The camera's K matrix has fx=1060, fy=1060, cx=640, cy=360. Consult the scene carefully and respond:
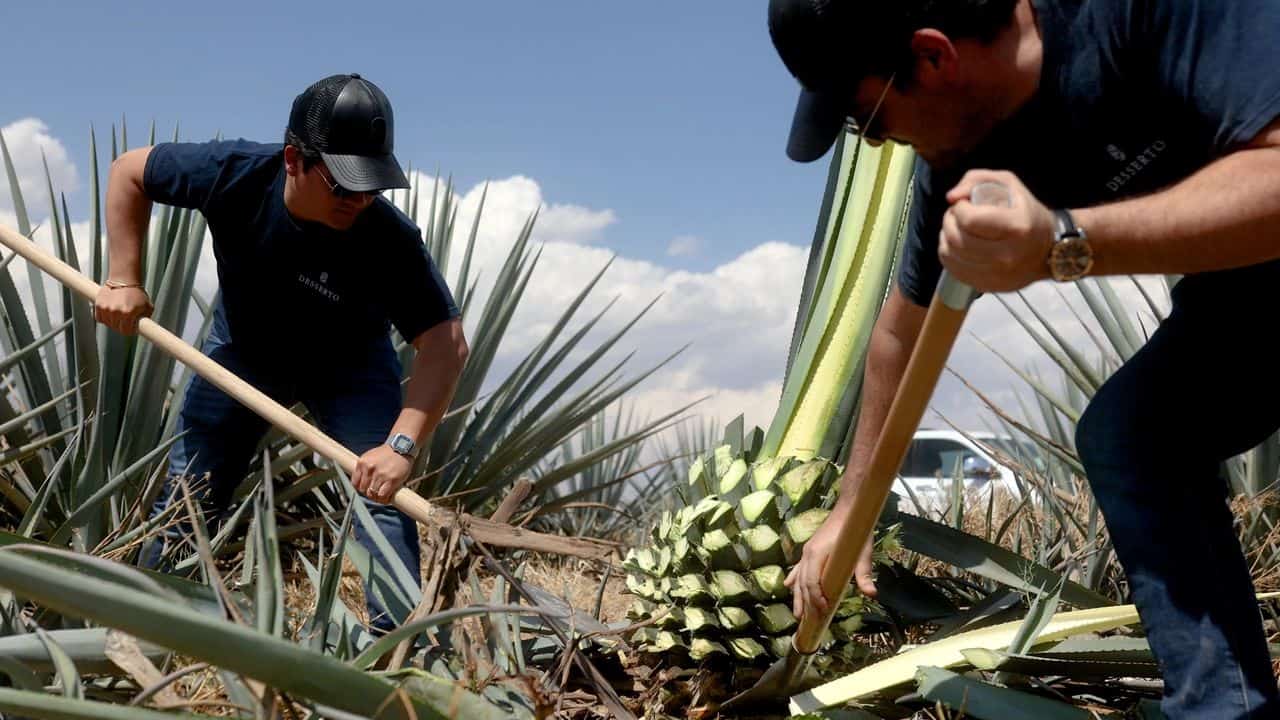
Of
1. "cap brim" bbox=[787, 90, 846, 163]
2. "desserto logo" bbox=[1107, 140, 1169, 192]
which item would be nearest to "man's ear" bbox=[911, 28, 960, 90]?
"cap brim" bbox=[787, 90, 846, 163]

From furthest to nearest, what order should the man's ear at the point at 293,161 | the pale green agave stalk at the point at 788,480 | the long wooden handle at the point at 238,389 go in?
1. the man's ear at the point at 293,161
2. the long wooden handle at the point at 238,389
3. the pale green agave stalk at the point at 788,480

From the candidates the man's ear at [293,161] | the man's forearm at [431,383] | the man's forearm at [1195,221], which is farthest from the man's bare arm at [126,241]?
the man's forearm at [1195,221]

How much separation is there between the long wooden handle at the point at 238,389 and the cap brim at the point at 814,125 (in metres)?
1.12

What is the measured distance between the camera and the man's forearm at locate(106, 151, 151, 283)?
2.69m

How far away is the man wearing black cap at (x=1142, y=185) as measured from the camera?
103 cm

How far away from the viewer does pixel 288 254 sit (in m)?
2.58

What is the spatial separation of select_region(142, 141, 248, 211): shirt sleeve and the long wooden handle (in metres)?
0.32

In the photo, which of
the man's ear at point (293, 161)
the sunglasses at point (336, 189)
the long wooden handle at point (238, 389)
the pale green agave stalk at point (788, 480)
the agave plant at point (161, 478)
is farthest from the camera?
the man's ear at point (293, 161)

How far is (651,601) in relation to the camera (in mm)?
1787

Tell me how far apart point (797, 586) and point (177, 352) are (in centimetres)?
165

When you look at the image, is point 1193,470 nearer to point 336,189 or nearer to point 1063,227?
point 1063,227

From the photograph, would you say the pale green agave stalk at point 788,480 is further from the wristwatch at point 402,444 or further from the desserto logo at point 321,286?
the desserto logo at point 321,286

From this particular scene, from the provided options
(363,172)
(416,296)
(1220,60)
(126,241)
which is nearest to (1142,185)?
(1220,60)

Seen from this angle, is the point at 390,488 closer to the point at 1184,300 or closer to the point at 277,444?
the point at 277,444
